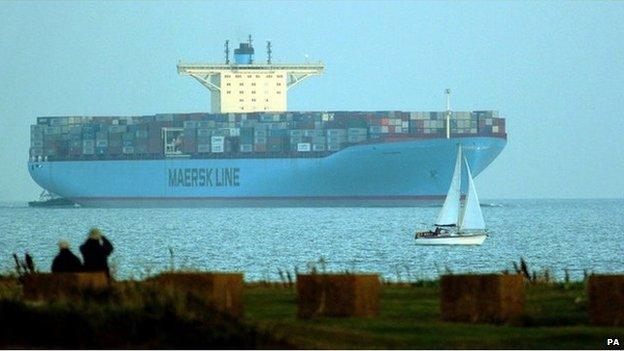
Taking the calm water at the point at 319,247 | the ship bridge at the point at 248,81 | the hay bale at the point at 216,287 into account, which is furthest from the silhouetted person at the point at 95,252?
the ship bridge at the point at 248,81

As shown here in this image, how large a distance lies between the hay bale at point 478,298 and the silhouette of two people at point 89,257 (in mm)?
3322

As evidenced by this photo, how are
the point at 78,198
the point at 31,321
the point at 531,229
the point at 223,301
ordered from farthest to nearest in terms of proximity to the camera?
1. the point at 78,198
2. the point at 531,229
3. the point at 223,301
4. the point at 31,321

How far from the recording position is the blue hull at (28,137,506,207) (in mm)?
99812

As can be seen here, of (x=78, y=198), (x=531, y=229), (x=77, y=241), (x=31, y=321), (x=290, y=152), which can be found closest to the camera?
(x=31, y=321)

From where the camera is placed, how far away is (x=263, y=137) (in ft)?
344

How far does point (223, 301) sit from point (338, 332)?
1361 mm

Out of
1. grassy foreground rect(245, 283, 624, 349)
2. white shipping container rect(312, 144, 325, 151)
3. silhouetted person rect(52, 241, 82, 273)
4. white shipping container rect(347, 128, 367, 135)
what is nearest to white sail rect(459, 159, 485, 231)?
grassy foreground rect(245, 283, 624, 349)

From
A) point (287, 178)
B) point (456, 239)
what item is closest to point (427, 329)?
point (456, 239)

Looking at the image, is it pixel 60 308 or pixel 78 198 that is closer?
pixel 60 308

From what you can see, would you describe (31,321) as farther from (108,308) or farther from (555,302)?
(555,302)

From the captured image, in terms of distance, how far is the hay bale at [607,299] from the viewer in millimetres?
15609

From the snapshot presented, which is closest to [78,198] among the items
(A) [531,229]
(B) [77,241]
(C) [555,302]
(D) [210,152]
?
(D) [210,152]

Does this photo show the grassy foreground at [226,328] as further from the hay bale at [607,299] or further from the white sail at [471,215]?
the white sail at [471,215]

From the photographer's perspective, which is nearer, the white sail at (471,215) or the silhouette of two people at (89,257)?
the silhouette of two people at (89,257)
